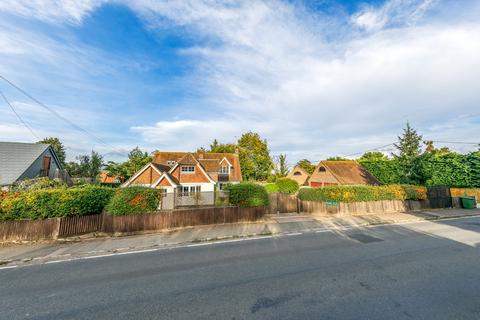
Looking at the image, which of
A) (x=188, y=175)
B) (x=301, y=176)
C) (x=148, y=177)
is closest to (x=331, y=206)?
(x=188, y=175)

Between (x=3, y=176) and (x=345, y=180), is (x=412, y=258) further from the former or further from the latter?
(x=3, y=176)

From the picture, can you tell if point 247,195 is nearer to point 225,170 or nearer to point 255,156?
point 225,170

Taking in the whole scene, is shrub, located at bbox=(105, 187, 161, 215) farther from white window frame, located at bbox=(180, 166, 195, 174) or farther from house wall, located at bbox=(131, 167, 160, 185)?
white window frame, located at bbox=(180, 166, 195, 174)

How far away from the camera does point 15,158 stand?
20516mm

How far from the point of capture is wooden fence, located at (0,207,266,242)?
9289 millimetres

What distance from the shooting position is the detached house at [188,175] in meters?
22.9

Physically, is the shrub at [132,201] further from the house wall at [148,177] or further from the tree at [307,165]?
the tree at [307,165]

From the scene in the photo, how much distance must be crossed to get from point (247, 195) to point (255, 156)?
118ft

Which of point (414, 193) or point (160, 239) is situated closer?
point (160, 239)

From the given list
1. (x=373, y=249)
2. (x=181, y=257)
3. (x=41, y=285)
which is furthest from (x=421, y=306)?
(x=41, y=285)

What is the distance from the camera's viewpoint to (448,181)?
2447cm

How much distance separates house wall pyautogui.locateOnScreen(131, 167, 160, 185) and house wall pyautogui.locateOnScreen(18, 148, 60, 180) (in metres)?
9.76

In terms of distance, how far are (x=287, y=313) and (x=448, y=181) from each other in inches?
1266

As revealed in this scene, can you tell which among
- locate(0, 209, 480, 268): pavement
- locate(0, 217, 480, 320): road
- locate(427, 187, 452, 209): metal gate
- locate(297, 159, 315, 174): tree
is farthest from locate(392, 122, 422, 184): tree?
locate(297, 159, 315, 174): tree
